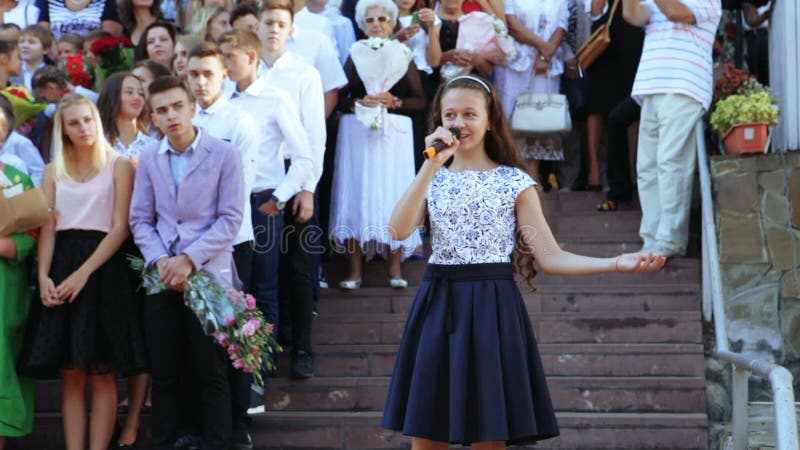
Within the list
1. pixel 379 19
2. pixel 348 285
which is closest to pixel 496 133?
pixel 348 285

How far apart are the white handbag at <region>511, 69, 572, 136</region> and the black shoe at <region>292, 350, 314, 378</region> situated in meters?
2.88

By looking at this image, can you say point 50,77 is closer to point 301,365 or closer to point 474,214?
point 301,365

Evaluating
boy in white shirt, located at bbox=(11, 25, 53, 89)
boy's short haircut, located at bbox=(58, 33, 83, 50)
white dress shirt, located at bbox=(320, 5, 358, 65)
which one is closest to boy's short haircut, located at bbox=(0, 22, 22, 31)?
boy in white shirt, located at bbox=(11, 25, 53, 89)

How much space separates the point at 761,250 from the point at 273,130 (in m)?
3.21

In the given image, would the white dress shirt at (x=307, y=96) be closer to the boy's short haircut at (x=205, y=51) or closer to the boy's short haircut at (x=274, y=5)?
the boy's short haircut at (x=274, y=5)

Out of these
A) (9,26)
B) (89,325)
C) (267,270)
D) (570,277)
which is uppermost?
(9,26)

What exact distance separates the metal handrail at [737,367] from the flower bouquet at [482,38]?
1.74 m

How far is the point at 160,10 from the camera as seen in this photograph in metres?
10.3

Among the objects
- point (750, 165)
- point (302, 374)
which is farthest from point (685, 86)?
point (302, 374)

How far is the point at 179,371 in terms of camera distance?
21.9ft

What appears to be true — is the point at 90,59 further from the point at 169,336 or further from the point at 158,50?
the point at 169,336

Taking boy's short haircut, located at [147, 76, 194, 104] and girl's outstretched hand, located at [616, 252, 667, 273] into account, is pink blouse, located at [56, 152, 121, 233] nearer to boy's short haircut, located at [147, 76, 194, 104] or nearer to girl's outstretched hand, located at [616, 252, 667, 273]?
boy's short haircut, located at [147, 76, 194, 104]

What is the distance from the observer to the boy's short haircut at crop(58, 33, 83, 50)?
9741mm

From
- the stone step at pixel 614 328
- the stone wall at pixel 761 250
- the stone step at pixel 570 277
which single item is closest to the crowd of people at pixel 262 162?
the stone step at pixel 570 277
